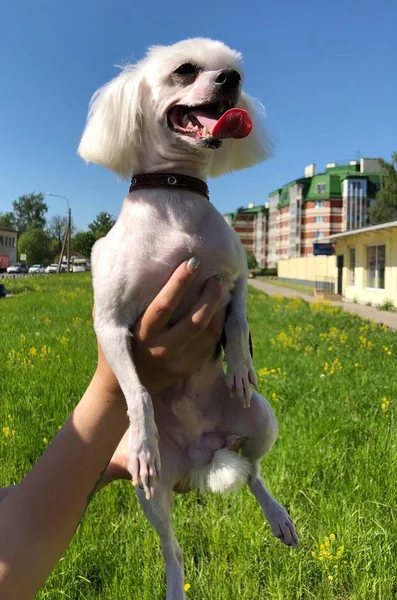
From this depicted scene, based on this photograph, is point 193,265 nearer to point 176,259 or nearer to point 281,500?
→ point 176,259

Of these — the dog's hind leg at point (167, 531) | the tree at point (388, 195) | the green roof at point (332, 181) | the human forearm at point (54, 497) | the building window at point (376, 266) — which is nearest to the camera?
the human forearm at point (54, 497)

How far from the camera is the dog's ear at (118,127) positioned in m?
1.89

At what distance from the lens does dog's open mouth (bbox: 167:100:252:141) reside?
5.52 feet

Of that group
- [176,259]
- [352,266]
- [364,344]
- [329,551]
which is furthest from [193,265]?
[352,266]

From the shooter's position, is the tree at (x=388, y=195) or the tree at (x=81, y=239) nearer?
the tree at (x=388, y=195)

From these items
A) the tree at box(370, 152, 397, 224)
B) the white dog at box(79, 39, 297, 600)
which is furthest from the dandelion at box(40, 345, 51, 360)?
the tree at box(370, 152, 397, 224)

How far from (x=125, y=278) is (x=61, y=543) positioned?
2.70 ft

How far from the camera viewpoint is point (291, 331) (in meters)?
9.37

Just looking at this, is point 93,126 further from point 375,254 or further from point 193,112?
point 375,254

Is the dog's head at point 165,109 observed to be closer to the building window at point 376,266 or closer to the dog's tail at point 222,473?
the dog's tail at point 222,473

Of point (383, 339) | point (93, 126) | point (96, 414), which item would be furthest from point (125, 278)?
point (383, 339)

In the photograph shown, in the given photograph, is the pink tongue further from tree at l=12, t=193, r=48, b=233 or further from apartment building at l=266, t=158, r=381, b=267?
tree at l=12, t=193, r=48, b=233

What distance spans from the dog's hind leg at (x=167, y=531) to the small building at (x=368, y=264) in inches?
635

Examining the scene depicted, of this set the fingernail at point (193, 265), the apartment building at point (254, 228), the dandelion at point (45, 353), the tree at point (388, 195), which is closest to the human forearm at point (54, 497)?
the fingernail at point (193, 265)
